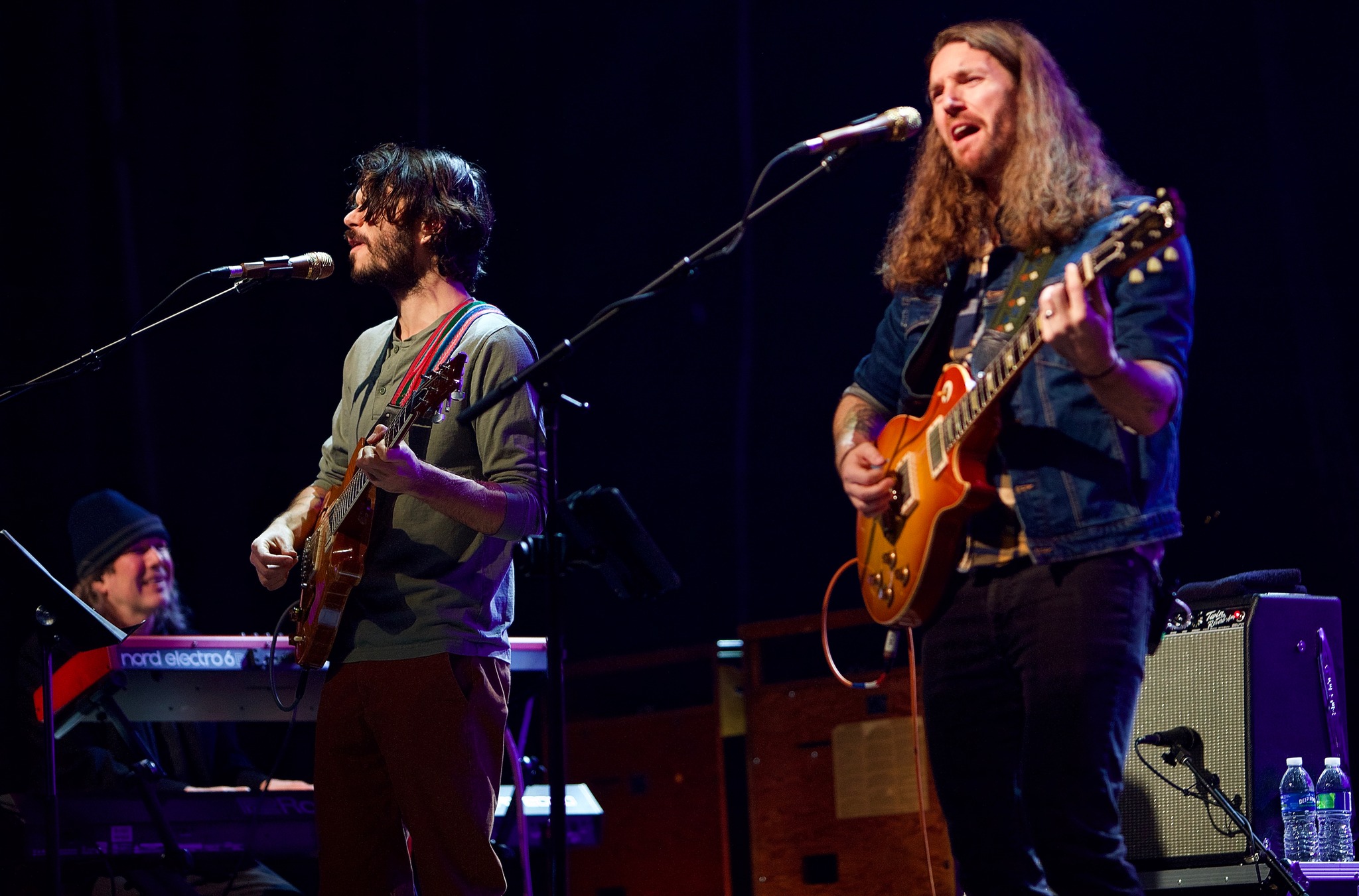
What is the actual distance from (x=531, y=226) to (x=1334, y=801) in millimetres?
4470

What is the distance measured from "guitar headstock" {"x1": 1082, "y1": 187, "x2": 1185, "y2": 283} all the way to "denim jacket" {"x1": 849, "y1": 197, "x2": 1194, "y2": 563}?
8 centimetres

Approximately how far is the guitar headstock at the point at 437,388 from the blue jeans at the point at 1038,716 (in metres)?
1.18

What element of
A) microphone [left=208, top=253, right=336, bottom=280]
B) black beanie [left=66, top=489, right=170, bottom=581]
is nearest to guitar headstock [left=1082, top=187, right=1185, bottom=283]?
microphone [left=208, top=253, right=336, bottom=280]

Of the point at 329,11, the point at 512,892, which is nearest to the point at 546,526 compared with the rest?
the point at 512,892

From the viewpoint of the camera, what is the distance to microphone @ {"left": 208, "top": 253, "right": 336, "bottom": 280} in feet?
11.2

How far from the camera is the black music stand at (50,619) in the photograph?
11.3ft

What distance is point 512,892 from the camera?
4793 millimetres

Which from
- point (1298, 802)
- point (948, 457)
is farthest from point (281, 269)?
point (1298, 802)

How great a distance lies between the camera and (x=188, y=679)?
4.45m

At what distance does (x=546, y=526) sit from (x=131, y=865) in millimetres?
2512

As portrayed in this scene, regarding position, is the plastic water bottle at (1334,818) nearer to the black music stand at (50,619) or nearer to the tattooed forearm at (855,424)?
the tattooed forearm at (855,424)

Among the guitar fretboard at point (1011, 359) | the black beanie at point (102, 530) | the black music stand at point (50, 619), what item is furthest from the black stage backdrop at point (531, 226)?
the guitar fretboard at point (1011, 359)

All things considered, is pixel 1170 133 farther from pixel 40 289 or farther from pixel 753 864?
pixel 40 289

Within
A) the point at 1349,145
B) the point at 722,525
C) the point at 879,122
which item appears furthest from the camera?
the point at 722,525
